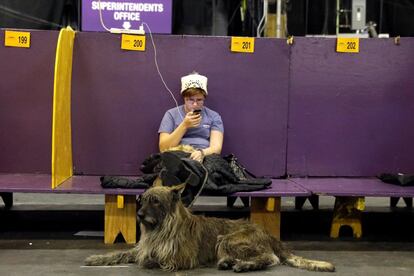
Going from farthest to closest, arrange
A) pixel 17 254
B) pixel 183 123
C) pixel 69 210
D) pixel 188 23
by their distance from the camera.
A: pixel 188 23, pixel 69 210, pixel 183 123, pixel 17 254

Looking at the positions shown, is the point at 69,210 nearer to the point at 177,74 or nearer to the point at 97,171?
the point at 97,171

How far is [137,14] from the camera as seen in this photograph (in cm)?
567

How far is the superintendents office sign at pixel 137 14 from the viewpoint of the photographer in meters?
5.65

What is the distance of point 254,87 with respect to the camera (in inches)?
182

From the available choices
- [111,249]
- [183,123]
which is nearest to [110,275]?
[111,249]

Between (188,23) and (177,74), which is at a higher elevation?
(188,23)

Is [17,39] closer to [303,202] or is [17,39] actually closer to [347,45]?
[347,45]

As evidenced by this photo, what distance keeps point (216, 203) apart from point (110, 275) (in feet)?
7.94

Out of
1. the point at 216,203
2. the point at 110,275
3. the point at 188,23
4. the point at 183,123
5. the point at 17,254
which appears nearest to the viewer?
the point at 110,275

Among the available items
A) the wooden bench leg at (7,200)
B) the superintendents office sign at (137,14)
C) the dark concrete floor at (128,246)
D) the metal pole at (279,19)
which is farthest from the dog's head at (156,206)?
the metal pole at (279,19)

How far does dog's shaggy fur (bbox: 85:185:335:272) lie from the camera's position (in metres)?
3.30

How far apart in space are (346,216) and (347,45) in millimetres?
1260

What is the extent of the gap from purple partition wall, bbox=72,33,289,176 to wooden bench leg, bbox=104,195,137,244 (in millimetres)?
637

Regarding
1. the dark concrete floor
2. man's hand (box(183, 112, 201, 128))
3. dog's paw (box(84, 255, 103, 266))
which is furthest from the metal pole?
dog's paw (box(84, 255, 103, 266))
